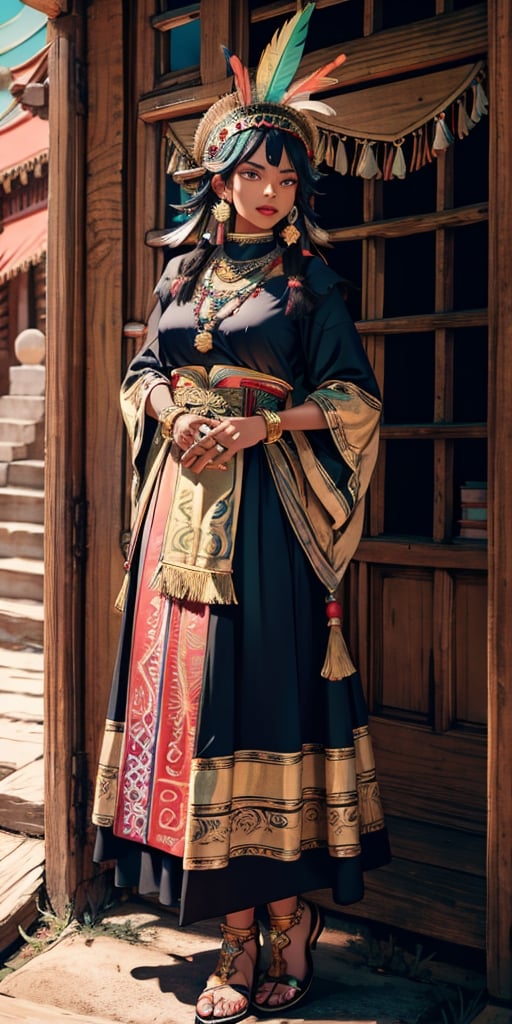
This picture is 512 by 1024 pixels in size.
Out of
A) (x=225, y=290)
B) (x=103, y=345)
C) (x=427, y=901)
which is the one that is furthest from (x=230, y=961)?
(x=103, y=345)

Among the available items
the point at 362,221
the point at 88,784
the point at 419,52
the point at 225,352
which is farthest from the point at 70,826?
the point at 419,52

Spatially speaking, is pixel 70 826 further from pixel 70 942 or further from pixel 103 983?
pixel 103 983

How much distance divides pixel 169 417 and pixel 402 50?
4.00 ft

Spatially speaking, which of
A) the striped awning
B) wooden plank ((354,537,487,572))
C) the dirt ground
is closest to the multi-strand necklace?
wooden plank ((354,537,487,572))

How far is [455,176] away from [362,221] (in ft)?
1.12

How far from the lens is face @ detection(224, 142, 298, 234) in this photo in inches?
106

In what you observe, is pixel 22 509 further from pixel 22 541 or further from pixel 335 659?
pixel 335 659

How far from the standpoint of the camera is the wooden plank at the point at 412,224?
2947 mm

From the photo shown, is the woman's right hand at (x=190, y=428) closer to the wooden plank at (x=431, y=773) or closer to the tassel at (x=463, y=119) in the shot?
the tassel at (x=463, y=119)

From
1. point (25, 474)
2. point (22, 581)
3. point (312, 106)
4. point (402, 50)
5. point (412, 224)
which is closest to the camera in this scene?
point (312, 106)

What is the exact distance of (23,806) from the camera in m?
3.68

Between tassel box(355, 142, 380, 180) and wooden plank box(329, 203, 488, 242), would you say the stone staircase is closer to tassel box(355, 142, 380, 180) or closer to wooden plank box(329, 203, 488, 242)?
wooden plank box(329, 203, 488, 242)

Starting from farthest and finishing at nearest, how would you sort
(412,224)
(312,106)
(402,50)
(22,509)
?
(22,509) < (412,224) < (402,50) < (312,106)

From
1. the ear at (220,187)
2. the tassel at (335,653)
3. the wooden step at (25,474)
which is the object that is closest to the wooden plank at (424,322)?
the ear at (220,187)
